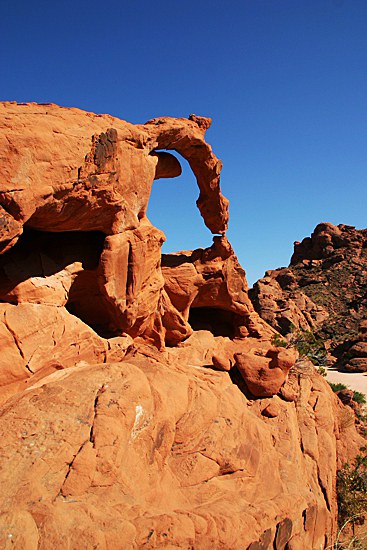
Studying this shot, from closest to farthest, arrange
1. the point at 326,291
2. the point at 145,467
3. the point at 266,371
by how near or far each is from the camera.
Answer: the point at 145,467
the point at 266,371
the point at 326,291

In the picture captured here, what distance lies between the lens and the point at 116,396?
638cm

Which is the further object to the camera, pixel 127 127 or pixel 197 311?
pixel 197 311

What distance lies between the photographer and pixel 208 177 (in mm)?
14031

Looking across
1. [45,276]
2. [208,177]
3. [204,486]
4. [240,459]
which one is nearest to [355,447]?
[240,459]

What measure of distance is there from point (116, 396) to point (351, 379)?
28623 millimetres

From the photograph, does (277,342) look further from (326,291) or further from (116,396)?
(326,291)

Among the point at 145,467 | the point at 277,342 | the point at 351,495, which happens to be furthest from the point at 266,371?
the point at 145,467

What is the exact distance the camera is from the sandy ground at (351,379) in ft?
93.4

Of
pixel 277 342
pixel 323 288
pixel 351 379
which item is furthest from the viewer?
pixel 323 288

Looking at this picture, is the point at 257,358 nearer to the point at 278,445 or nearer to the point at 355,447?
the point at 278,445

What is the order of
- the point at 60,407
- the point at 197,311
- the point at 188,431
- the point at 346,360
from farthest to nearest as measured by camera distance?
the point at 346,360
the point at 197,311
the point at 188,431
the point at 60,407

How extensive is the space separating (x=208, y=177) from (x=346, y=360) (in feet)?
88.0

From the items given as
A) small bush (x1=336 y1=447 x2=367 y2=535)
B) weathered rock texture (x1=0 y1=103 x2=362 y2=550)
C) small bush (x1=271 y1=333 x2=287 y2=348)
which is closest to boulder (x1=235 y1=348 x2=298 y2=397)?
weathered rock texture (x1=0 y1=103 x2=362 y2=550)

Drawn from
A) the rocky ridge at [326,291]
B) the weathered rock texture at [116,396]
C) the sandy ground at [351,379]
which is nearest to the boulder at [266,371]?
the weathered rock texture at [116,396]
